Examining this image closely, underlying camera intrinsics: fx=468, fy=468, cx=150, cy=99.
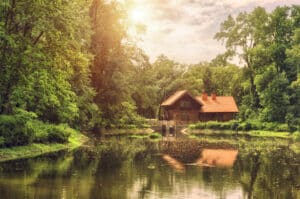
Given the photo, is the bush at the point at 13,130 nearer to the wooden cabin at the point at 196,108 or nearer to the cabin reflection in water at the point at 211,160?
the cabin reflection in water at the point at 211,160

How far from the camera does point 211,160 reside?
104ft

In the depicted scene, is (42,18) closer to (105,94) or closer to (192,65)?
(105,94)

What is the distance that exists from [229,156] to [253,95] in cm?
5722

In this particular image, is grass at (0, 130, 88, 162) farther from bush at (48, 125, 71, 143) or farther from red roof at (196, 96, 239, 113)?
red roof at (196, 96, 239, 113)

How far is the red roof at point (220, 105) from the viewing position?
9781 cm

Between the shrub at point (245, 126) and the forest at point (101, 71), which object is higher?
the forest at point (101, 71)

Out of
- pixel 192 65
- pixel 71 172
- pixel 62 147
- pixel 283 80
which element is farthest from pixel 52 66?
pixel 192 65

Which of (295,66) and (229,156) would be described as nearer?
(229,156)

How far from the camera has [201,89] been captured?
4710 inches

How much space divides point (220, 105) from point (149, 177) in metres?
77.7

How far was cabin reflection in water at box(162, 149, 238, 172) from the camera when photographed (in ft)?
93.5

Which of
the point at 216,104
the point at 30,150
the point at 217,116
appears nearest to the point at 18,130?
the point at 30,150

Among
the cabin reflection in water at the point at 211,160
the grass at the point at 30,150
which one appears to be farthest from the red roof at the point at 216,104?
the grass at the point at 30,150

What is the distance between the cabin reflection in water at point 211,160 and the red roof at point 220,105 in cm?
5956
